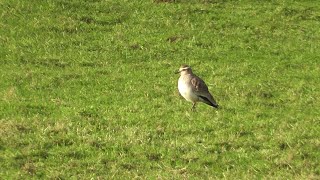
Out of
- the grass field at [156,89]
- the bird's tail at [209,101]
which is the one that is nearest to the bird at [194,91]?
the bird's tail at [209,101]

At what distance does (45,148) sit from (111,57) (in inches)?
347

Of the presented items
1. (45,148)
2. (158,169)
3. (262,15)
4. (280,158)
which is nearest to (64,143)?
(45,148)

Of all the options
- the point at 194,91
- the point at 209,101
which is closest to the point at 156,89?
the point at 194,91

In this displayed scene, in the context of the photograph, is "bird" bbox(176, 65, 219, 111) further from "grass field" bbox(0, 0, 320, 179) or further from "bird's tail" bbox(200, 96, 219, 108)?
"grass field" bbox(0, 0, 320, 179)

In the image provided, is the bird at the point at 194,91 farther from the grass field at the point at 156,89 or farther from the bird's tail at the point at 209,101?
the grass field at the point at 156,89

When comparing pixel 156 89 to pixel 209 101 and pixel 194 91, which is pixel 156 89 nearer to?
pixel 194 91

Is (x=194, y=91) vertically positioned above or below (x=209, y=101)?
above

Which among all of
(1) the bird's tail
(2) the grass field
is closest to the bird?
(1) the bird's tail

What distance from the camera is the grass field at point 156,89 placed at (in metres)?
12.2

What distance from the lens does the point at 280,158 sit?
12.4m

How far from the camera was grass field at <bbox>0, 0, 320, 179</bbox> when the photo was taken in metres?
12.2

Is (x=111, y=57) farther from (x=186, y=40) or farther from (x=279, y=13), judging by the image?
(x=279, y=13)

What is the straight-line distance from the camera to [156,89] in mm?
17844

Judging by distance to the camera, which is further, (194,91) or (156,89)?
(156,89)
